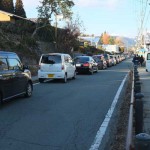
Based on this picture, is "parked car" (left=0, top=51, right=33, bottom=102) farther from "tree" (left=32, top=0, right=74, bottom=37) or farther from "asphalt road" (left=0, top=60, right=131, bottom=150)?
"tree" (left=32, top=0, right=74, bottom=37)

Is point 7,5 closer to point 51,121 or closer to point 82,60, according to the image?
point 82,60

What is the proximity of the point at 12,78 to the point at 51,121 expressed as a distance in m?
3.50

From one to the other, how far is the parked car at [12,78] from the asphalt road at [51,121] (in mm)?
357

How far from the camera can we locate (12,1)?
185 ft

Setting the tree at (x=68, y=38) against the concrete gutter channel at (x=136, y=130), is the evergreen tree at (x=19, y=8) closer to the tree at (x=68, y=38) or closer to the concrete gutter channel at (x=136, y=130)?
the tree at (x=68, y=38)

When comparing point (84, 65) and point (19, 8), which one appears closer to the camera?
point (84, 65)

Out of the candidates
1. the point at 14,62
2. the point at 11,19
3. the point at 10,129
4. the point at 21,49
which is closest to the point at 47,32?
the point at 11,19

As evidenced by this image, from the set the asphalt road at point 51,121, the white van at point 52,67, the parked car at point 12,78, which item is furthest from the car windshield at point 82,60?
the parked car at point 12,78

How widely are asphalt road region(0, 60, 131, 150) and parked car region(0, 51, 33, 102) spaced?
1.17 feet

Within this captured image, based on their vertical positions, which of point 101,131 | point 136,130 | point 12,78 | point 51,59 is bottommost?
point 101,131

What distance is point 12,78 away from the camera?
12.9 metres

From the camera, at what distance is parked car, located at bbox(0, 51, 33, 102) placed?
12156mm

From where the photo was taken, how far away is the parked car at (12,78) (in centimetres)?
1216

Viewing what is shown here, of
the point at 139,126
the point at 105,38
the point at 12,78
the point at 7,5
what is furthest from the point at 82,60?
the point at 105,38
